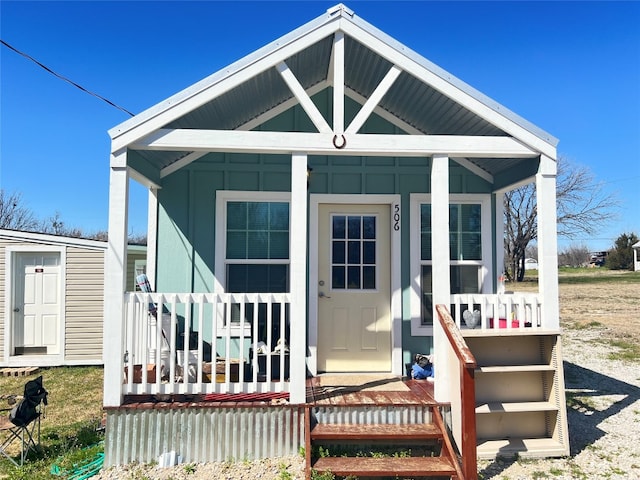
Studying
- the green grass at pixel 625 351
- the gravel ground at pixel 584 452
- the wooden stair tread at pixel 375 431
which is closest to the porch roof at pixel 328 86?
the wooden stair tread at pixel 375 431

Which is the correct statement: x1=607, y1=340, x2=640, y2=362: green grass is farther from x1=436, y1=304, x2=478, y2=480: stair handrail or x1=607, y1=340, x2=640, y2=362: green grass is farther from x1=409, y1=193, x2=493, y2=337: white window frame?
x1=436, y1=304, x2=478, y2=480: stair handrail

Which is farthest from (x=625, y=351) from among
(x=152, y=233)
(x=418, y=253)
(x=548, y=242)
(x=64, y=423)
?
(x=64, y=423)

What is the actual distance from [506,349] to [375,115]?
9.78ft

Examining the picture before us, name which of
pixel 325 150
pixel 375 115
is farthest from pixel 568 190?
pixel 325 150

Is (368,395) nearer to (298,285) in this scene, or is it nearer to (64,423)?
(298,285)

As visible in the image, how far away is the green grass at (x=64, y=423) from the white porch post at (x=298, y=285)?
1.90 meters

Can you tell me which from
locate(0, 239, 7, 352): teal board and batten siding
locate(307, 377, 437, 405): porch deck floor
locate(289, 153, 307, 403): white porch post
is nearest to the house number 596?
locate(289, 153, 307, 403): white porch post

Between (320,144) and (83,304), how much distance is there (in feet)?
18.7

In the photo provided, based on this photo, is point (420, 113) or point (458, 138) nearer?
point (458, 138)

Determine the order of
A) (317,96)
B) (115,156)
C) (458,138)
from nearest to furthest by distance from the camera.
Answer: (115,156) → (458,138) → (317,96)

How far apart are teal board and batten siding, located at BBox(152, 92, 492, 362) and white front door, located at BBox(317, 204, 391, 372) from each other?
9.2 inches

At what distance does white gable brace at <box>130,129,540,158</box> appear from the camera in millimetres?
3668

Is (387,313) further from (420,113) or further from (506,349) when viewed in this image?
(420,113)

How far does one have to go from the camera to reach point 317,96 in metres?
5.07
